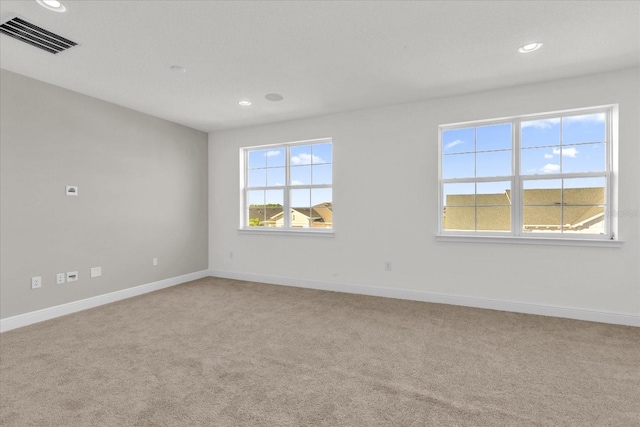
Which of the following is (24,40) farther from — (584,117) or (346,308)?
(584,117)

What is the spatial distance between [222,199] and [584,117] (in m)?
5.00

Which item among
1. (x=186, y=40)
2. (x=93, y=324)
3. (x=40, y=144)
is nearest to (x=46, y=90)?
(x=40, y=144)

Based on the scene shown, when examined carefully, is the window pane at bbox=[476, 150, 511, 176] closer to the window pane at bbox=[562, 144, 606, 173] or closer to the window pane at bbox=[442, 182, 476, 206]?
the window pane at bbox=[442, 182, 476, 206]

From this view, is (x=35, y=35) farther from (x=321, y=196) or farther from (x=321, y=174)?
(x=321, y=196)

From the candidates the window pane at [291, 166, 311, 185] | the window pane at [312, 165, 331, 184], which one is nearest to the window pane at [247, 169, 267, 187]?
the window pane at [291, 166, 311, 185]

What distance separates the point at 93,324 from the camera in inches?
122

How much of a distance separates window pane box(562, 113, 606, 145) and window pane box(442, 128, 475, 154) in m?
0.91

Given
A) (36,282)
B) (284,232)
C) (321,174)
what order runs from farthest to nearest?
(284,232), (321,174), (36,282)

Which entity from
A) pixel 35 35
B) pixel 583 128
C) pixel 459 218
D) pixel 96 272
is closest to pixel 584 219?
pixel 583 128

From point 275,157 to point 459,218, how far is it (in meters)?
2.90

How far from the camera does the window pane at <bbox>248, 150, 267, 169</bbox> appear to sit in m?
5.13

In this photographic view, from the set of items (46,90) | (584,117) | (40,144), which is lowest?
(40,144)

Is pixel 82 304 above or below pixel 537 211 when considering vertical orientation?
below

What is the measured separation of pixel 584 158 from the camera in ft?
10.8
